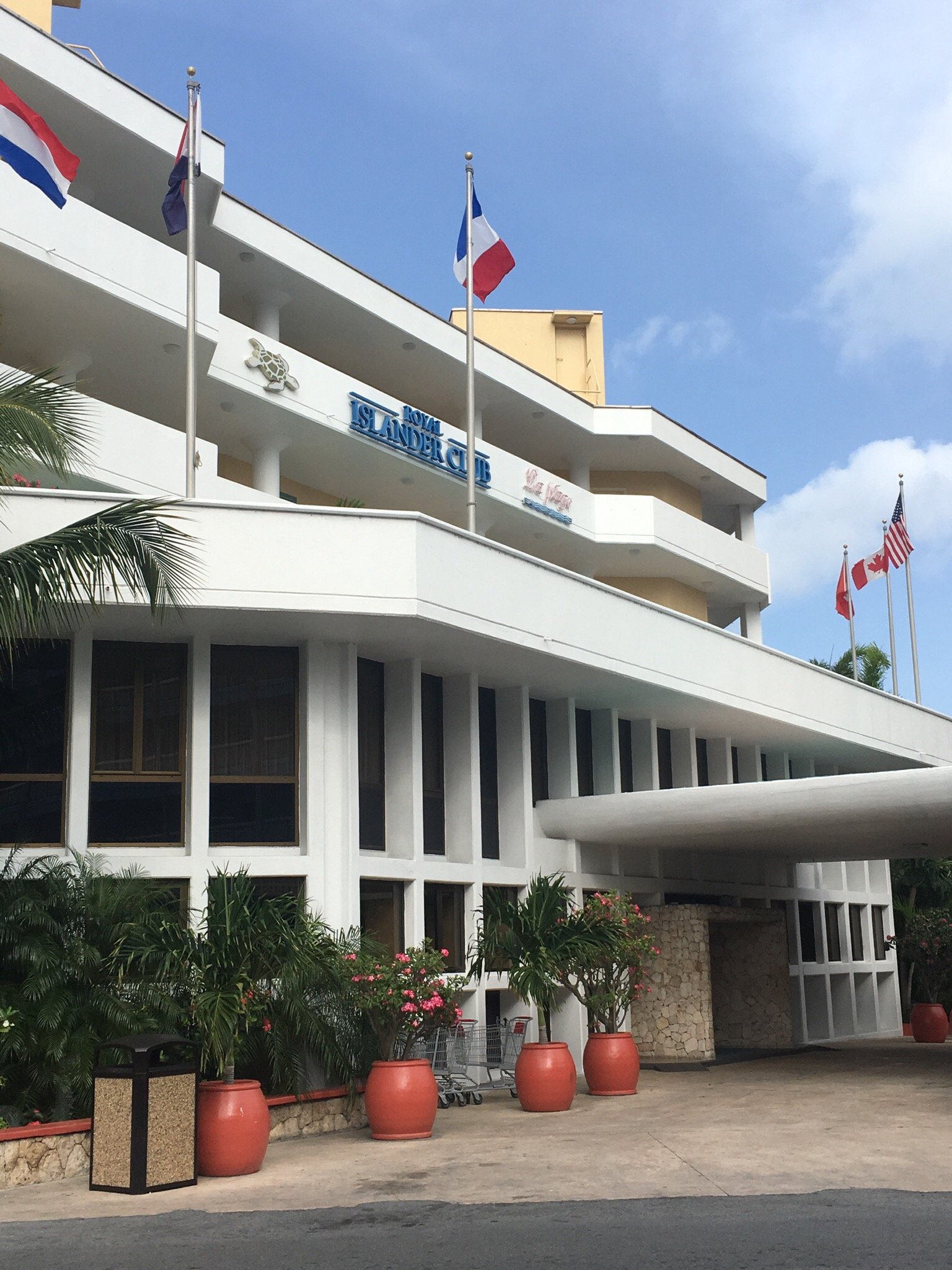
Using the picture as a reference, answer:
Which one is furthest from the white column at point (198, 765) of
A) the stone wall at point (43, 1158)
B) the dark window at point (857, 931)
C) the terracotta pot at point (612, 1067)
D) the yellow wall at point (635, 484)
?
the yellow wall at point (635, 484)

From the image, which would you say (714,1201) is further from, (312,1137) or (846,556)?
(846,556)

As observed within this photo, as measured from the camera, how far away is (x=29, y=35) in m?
20.8

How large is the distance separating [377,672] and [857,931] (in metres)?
17.2

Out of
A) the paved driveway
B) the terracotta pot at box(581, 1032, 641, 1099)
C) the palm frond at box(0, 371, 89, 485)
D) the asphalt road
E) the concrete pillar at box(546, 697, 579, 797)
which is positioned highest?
the palm frond at box(0, 371, 89, 485)

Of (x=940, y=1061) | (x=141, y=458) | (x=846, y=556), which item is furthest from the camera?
(x=846, y=556)

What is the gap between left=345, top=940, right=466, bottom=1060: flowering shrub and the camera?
14.7m

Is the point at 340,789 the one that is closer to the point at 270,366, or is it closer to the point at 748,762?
the point at 270,366

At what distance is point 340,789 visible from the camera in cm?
1742

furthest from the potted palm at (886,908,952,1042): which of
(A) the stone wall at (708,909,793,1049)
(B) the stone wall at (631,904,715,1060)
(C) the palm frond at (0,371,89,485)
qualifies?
(C) the palm frond at (0,371,89,485)

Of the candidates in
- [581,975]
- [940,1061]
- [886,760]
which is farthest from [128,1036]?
[886,760]

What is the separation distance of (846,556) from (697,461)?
4.42 meters

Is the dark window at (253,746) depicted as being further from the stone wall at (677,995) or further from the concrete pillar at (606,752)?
the stone wall at (677,995)

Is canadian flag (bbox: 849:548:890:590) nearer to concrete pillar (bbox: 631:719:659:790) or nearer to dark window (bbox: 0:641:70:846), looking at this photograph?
concrete pillar (bbox: 631:719:659:790)

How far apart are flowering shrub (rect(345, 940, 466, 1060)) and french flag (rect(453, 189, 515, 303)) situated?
425 inches
